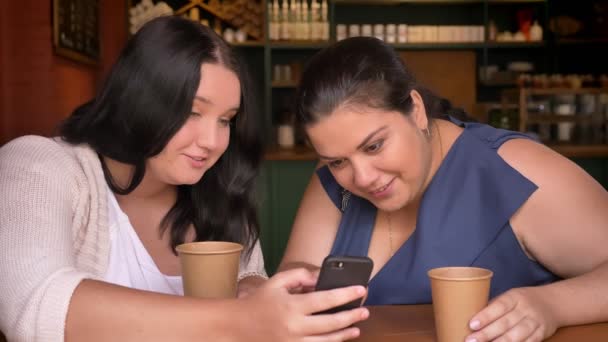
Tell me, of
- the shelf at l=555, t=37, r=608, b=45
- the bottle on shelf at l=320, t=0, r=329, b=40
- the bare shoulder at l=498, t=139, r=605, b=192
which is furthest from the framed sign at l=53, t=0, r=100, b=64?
the shelf at l=555, t=37, r=608, b=45

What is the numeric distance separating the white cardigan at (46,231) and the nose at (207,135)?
0.92 ft

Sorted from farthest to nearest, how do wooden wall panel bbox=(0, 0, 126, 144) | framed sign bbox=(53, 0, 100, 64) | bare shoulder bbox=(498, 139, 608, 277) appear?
1. framed sign bbox=(53, 0, 100, 64)
2. wooden wall panel bbox=(0, 0, 126, 144)
3. bare shoulder bbox=(498, 139, 608, 277)

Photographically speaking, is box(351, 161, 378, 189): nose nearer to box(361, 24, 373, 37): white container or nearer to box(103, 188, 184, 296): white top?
box(103, 188, 184, 296): white top

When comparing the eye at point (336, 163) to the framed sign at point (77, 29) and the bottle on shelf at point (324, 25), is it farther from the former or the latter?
the bottle on shelf at point (324, 25)

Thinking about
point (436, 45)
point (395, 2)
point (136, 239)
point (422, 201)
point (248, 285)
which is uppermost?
point (395, 2)

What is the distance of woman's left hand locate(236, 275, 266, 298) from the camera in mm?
1692

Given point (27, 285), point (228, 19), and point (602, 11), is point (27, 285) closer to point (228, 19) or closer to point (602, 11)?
point (228, 19)

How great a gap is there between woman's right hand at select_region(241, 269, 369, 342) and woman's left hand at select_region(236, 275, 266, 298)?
53cm

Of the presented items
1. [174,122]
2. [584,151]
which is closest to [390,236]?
[174,122]

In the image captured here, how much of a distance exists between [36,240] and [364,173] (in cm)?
66

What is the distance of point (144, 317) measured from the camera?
117 centimetres

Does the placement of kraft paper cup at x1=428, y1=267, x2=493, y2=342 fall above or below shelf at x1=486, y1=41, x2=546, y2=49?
below

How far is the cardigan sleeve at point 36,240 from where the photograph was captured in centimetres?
123

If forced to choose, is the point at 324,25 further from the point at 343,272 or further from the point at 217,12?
the point at 343,272
